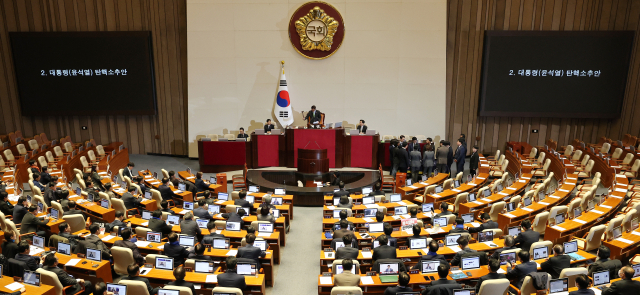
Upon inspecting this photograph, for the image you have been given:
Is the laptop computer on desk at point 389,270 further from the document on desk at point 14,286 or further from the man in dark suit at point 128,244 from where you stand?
the document on desk at point 14,286

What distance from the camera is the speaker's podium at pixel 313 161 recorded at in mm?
14180

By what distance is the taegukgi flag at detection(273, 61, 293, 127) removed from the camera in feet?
55.1

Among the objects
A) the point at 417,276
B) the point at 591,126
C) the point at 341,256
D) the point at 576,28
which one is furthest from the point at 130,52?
the point at 591,126

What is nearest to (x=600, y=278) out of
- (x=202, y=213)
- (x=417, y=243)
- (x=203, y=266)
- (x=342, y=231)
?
(x=417, y=243)

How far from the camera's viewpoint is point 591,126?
1759 cm

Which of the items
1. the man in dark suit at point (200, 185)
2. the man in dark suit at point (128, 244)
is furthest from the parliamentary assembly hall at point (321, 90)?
the man in dark suit at point (128, 244)

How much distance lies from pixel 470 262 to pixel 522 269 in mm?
773

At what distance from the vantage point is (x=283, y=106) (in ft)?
55.5

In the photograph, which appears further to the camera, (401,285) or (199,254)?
(199,254)

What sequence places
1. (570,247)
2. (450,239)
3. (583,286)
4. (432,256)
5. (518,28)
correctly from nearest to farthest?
(583,286)
(432,256)
(570,247)
(450,239)
(518,28)

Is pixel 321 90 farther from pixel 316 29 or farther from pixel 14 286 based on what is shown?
pixel 14 286

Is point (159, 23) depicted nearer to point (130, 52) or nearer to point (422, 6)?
point (130, 52)

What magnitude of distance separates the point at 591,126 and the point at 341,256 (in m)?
15.4

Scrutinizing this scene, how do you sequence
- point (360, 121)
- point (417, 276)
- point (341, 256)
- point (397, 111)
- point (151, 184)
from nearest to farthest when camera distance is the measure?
1. point (417, 276)
2. point (341, 256)
3. point (151, 184)
4. point (360, 121)
5. point (397, 111)
